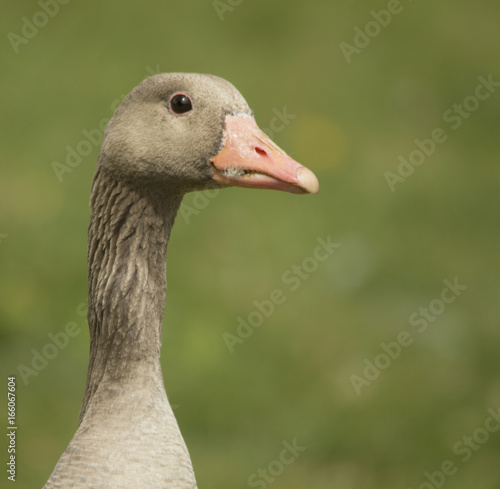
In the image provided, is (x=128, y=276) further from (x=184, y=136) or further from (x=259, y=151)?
(x=259, y=151)

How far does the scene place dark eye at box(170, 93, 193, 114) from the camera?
123 inches

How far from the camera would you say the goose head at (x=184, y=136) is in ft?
10.00

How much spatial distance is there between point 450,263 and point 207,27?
3952 millimetres

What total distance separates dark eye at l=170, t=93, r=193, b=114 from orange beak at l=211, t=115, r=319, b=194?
0.15 m

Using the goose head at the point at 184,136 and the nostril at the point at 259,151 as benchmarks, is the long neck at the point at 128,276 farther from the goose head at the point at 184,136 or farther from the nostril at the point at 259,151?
the nostril at the point at 259,151

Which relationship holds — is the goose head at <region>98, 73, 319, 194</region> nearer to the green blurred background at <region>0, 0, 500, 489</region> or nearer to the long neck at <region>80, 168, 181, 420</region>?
the long neck at <region>80, 168, 181, 420</region>

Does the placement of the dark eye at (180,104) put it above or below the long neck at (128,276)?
above

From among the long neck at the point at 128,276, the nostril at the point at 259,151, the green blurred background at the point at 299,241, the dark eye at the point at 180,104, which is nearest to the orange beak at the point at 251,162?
the nostril at the point at 259,151

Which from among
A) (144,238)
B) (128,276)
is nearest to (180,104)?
(144,238)

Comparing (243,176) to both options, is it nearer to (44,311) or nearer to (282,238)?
(44,311)

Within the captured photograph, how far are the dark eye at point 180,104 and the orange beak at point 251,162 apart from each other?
15 centimetres

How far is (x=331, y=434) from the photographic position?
5469 millimetres

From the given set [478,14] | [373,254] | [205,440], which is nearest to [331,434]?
[205,440]

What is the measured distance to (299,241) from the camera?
7.01 meters
